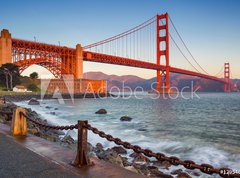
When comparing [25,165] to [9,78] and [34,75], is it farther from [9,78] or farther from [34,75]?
[34,75]

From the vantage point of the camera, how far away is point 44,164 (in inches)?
174

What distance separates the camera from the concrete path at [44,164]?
3.89 metres

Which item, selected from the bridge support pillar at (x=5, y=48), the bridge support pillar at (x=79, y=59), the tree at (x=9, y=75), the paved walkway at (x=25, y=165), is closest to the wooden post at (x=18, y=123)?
the paved walkway at (x=25, y=165)

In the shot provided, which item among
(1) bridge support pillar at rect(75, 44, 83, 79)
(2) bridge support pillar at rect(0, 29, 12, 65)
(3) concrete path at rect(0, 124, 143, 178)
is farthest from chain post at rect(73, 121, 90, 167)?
(1) bridge support pillar at rect(75, 44, 83, 79)

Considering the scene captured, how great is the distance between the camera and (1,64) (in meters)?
64.9

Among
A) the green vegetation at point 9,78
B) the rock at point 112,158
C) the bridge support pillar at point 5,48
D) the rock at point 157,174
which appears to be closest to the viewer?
the rock at point 157,174

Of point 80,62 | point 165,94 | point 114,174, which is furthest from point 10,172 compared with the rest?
point 165,94

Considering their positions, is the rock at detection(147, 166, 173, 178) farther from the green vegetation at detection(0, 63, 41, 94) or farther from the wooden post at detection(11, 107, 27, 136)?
the green vegetation at detection(0, 63, 41, 94)

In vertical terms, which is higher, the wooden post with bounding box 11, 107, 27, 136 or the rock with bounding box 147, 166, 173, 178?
the wooden post with bounding box 11, 107, 27, 136

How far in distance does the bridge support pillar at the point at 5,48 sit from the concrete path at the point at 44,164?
63864 mm

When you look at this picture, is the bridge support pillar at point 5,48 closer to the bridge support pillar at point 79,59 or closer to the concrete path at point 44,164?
the bridge support pillar at point 79,59

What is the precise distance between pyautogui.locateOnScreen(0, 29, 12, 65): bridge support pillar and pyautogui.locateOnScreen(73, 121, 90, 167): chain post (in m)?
65.6

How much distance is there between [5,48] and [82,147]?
66.3m

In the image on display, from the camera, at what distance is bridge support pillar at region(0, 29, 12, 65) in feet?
207
